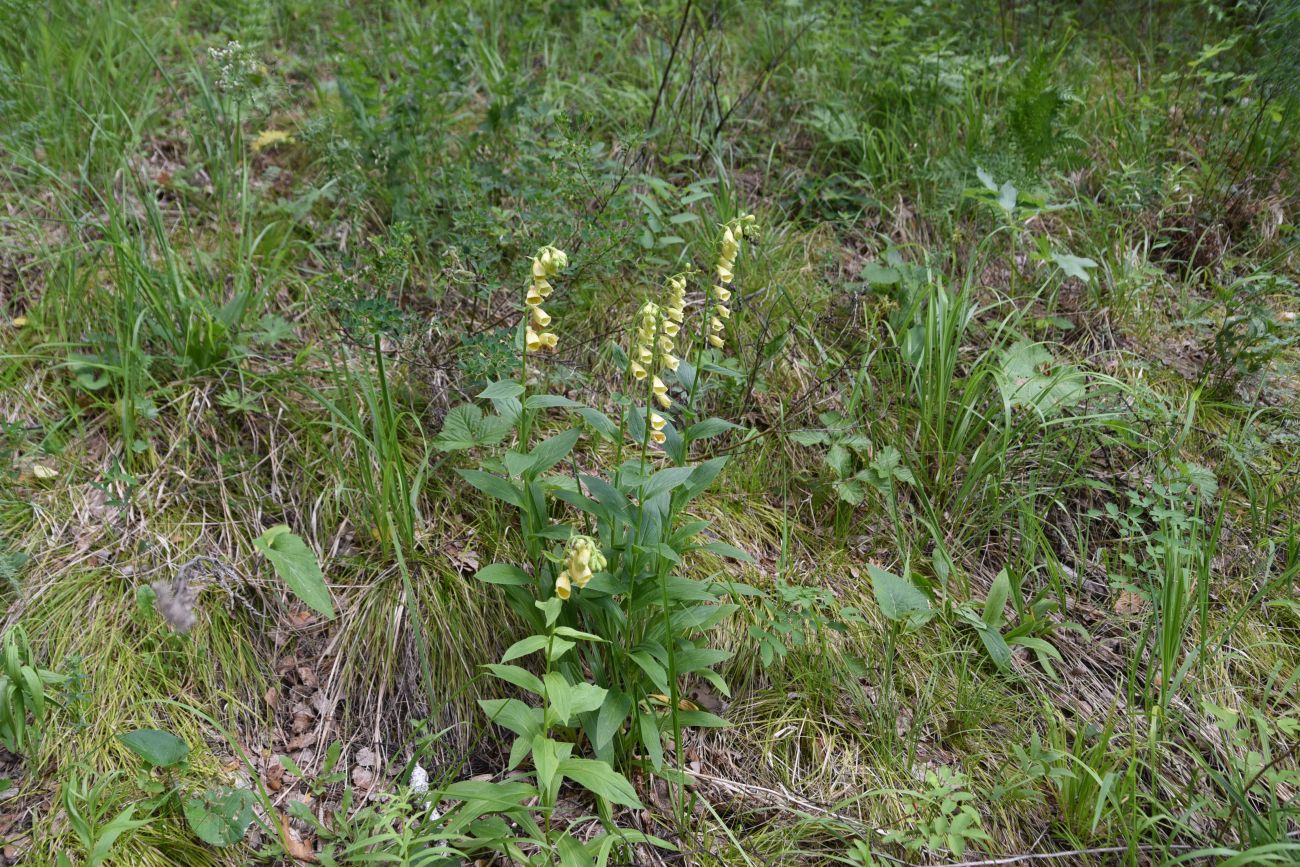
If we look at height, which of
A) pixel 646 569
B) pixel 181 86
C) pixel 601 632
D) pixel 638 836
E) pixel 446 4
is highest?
pixel 446 4

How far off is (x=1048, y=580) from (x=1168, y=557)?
17.4 inches

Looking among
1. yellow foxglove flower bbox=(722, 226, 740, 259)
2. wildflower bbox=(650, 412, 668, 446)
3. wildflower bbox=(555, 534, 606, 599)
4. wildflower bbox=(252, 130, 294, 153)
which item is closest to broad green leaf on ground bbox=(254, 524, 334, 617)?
wildflower bbox=(555, 534, 606, 599)

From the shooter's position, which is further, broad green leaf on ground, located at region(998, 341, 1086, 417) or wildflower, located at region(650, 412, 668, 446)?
broad green leaf on ground, located at region(998, 341, 1086, 417)

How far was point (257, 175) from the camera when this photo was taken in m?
3.41

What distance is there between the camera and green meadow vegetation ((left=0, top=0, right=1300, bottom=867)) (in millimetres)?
1947

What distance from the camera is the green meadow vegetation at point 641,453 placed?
1947 millimetres

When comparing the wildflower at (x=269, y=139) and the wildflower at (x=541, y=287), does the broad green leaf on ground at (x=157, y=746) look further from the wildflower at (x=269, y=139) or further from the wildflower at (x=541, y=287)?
the wildflower at (x=269, y=139)

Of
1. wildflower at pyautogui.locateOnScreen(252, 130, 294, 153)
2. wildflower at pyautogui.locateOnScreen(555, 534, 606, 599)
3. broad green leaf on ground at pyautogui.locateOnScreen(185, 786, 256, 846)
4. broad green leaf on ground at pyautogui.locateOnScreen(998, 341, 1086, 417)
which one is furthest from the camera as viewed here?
wildflower at pyautogui.locateOnScreen(252, 130, 294, 153)

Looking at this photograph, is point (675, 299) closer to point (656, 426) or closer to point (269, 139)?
point (656, 426)

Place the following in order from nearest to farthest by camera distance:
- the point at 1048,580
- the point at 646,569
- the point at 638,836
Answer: the point at 638,836
the point at 646,569
the point at 1048,580

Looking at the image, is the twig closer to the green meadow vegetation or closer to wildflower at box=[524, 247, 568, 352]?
the green meadow vegetation

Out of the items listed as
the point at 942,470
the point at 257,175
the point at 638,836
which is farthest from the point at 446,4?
the point at 638,836

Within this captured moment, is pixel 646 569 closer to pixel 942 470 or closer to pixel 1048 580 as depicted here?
pixel 942 470

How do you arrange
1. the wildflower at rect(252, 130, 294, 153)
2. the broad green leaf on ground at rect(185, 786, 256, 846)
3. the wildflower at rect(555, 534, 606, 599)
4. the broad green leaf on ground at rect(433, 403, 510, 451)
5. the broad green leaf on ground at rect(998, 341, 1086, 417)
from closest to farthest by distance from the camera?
the wildflower at rect(555, 534, 606, 599)
the broad green leaf on ground at rect(185, 786, 256, 846)
the broad green leaf on ground at rect(433, 403, 510, 451)
the broad green leaf on ground at rect(998, 341, 1086, 417)
the wildflower at rect(252, 130, 294, 153)
